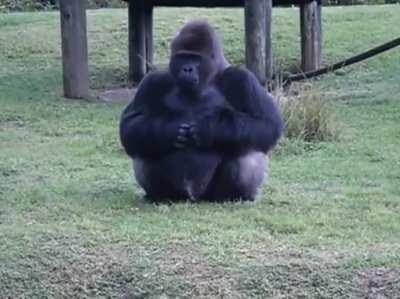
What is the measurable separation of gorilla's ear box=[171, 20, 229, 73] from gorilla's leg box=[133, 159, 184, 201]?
601 millimetres

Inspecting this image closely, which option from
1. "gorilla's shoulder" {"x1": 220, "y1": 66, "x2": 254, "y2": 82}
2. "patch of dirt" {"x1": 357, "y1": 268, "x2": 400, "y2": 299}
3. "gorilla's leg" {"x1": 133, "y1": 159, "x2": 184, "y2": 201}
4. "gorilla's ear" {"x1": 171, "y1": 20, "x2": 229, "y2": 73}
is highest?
"gorilla's ear" {"x1": 171, "y1": 20, "x2": 229, "y2": 73}

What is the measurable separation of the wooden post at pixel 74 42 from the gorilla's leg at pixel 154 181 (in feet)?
14.0

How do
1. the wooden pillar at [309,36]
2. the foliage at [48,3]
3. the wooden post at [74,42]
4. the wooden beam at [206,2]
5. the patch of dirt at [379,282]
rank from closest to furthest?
the patch of dirt at [379,282]
the wooden post at [74,42]
the wooden beam at [206,2]
the wooden pillar at [309,36]
the foliage at [48,3]

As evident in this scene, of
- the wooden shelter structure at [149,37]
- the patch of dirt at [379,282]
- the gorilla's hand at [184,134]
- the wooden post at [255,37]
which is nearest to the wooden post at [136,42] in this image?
the wooden shelter structure at [149,37]

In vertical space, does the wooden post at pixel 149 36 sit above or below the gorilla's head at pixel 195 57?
below

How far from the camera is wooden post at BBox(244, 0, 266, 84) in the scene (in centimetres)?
937

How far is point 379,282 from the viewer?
441cm

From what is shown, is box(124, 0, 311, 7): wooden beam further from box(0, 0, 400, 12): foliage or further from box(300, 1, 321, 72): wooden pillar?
box(0, 0, 400, 12): foliage

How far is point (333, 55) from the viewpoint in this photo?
39.6 ft

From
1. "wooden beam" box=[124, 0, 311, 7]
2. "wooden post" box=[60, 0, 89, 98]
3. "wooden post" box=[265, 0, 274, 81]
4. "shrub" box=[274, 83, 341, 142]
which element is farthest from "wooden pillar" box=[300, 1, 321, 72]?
"shrub" box=[274, 83, 341, 142]

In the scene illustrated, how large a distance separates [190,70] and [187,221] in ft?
2.49

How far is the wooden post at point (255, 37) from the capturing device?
9367 mm

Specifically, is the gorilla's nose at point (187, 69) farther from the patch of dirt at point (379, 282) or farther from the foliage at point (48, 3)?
the foliage at point (48, 3)

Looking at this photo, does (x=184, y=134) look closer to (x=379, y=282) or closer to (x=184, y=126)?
(x=184, y=126)
